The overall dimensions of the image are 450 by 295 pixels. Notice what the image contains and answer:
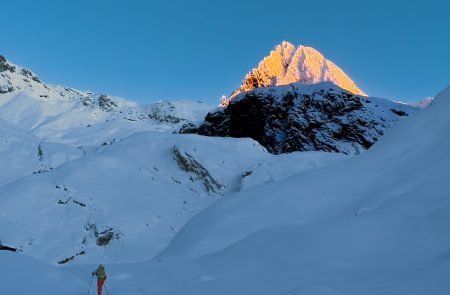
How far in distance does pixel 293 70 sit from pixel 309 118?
44.1 meters

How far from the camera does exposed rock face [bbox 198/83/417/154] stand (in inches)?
1690

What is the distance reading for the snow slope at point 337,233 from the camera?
28.3 feet

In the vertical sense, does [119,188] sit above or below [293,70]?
below

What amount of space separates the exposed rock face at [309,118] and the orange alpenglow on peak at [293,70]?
3032cm

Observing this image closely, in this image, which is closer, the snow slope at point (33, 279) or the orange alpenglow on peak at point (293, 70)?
the snow slope at point (33, 279)

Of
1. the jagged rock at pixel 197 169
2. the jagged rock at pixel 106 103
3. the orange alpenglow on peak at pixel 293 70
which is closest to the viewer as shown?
the jagged rock at pixel 197 169

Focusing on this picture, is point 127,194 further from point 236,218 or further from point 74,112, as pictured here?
point 74,112

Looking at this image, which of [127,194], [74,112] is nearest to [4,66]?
[74,112]

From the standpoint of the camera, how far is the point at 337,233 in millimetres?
11461

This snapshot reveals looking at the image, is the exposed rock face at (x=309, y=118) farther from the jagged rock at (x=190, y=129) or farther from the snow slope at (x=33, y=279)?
the snow slope at (x=33, y=279)

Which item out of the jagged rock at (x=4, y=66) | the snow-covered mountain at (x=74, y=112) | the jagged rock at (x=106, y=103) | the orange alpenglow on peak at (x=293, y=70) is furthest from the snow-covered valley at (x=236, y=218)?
the jagged rock at (x=4, y=66)

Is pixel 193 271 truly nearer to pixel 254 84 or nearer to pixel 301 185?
pixel 301 185

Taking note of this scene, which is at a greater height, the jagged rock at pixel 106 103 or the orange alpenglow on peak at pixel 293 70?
the jagged rock at pixel 106 103

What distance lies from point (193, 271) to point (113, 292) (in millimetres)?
2294
